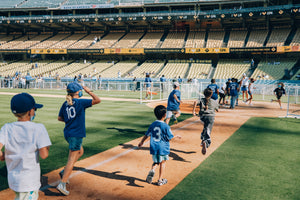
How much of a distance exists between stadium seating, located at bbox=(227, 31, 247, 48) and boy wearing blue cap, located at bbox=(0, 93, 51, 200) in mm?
42539

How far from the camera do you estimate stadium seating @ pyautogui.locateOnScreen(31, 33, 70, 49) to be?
50.2 m

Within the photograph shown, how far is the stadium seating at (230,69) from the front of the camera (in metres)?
36.8

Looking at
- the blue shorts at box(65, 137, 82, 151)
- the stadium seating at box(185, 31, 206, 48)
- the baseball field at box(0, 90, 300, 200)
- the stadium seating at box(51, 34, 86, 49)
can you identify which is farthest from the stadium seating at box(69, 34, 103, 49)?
the blue shorts at box(65, 137, 82, 151)

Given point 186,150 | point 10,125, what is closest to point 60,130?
point 186,150

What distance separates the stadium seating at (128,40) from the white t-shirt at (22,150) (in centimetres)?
4490

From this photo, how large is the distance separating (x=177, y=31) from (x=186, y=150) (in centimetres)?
4486

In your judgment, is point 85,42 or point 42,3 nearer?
point 85,42

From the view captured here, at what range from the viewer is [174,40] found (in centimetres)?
4631

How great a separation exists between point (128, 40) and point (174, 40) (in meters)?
9.13

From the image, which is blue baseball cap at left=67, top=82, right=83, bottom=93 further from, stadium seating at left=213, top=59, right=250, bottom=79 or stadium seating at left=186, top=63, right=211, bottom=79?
stadium seating at left=186, top=63, right=211, bottom=79

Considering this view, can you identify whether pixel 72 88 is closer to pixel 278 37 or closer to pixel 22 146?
pixel 22 146

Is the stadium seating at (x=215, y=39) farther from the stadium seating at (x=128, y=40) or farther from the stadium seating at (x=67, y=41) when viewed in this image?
the stadium seating at (x=67, y=41)

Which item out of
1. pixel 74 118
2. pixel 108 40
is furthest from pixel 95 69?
pixel 74 118

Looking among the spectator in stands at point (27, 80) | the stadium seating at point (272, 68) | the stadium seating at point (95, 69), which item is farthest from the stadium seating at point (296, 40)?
the spectator in stands at point (27, 80)
